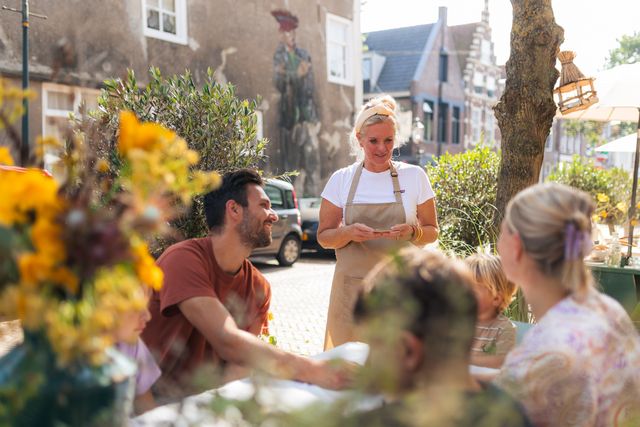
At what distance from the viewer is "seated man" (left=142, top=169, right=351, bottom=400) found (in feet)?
6.95

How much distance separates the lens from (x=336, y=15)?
62.6 ft

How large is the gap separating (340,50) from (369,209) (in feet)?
54.5

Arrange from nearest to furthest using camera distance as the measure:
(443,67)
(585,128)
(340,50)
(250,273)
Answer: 1. (250,273)
2. (340,50)
3. (443,67)
4. (585,128)

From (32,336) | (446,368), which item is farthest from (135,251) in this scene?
(446,368)

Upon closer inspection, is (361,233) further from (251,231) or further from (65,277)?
(65,277)

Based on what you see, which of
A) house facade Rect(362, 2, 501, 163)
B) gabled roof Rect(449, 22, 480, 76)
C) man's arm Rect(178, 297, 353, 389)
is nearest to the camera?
man's arm Rect(178, 297, 353, 389)

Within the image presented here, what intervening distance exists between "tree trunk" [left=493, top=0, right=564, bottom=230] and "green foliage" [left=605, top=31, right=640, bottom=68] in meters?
39.1

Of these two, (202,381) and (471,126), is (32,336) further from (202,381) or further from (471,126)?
(471,126)

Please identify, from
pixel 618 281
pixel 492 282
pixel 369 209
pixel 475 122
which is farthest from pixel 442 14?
pixel 492 282

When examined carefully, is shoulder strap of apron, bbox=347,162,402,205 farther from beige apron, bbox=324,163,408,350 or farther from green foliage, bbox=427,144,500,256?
green foliage, bbox=427,144,500,256

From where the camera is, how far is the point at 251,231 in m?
2.68

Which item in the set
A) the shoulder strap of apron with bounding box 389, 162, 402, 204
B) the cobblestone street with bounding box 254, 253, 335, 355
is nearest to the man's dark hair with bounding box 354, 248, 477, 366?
the shoulder strap of apron with bounding box 389, 162, 402, 204

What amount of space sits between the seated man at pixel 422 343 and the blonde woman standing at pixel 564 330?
0.75ft

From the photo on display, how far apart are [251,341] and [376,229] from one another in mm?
1652
